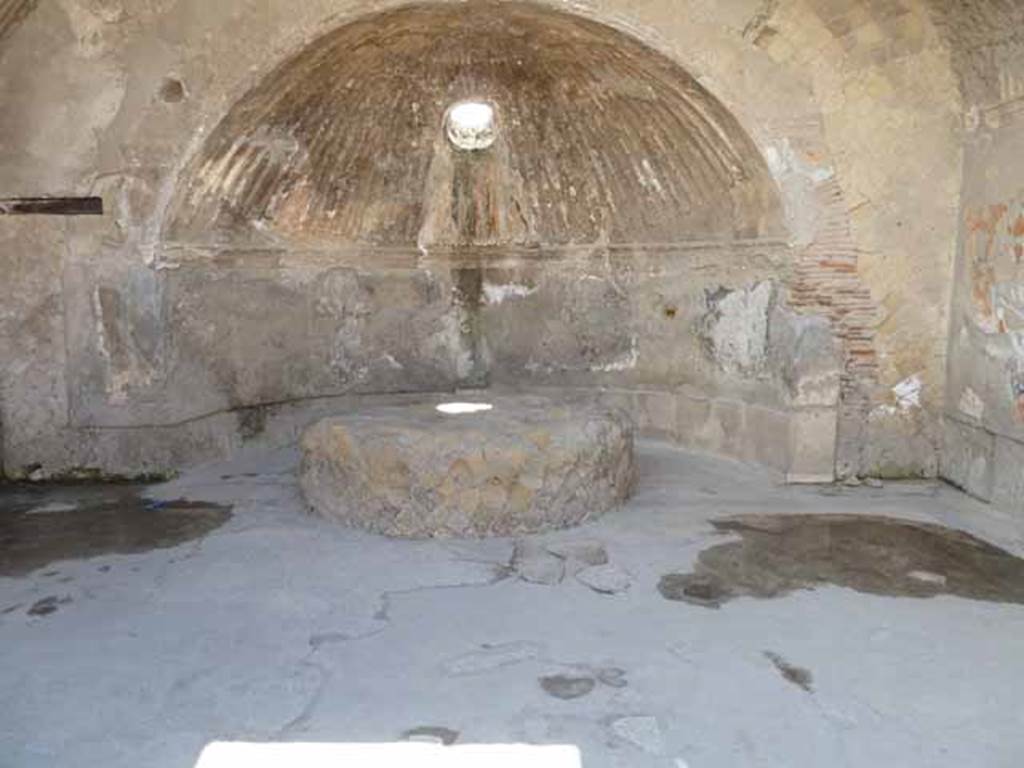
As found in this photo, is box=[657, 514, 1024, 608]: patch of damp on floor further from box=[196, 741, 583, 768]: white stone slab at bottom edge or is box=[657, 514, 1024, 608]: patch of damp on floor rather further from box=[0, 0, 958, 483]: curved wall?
box=[196, 741, 583, 768]: white stone slab at bottom edge

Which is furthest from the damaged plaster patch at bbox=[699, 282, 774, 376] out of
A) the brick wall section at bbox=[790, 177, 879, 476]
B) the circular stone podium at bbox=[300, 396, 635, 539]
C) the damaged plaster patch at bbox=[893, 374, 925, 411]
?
the circular stone podium at bbox=[300, 396, 635, 539]

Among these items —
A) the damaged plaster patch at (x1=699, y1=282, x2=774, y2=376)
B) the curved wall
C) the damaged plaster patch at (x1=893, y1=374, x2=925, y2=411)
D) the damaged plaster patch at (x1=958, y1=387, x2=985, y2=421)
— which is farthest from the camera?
the damaged plaster patch at (x1=699, y1=282, x2=774, y2=376)

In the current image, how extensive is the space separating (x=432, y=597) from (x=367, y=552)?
74 cm

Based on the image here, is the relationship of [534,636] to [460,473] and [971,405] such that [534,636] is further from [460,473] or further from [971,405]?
[971,405]

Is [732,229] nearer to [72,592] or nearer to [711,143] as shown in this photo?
[711,143]

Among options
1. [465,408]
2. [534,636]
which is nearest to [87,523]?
[465,408]

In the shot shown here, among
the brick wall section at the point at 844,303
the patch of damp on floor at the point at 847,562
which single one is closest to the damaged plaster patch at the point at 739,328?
the brick wall section at the point at 844,303

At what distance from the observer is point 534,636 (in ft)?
Result: 11.8

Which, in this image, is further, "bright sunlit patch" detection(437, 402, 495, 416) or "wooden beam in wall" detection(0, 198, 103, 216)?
"wooden beam in wall" detection(0, 198, 103, 216)

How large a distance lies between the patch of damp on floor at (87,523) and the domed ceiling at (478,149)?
2.00m

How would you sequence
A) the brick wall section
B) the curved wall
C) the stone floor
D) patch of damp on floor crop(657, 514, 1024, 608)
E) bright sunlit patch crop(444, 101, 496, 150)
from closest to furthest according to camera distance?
1. the stone floor
2. patch of damp on floor crop(657, 514, 1024, 608)
3. the curved wall
4. the brick wall section
5. bright sunlit patch crop(444, 101, 496, 150)

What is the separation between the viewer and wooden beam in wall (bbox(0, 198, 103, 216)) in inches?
233

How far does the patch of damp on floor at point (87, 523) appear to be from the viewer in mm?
4688

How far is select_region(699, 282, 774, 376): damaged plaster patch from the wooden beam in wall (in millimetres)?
4804
